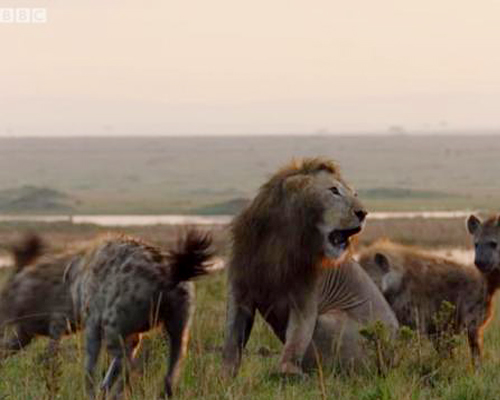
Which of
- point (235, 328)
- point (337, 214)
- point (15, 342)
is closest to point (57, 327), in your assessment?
point (15, 342)

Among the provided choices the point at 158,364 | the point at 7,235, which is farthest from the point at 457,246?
the point at 158,364

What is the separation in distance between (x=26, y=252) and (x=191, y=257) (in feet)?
5.37

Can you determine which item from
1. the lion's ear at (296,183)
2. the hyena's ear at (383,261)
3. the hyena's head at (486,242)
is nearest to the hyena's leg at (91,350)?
the lion's ear at (296,183)

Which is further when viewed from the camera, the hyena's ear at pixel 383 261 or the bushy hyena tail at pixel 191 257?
the hyena's ear at pixel 383 261

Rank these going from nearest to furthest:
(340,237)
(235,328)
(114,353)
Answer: (114,353)
(340,237)
(235,328)

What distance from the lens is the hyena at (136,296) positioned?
661 cm

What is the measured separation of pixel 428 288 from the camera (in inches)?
386

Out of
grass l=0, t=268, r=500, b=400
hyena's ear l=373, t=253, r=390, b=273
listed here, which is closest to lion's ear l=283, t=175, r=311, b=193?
grass l=0, t=268, r=500, b=400

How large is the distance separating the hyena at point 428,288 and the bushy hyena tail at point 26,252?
2806 millimetres

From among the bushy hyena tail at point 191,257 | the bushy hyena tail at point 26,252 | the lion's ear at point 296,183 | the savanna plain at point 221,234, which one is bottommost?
the savanna plain at point 221,234

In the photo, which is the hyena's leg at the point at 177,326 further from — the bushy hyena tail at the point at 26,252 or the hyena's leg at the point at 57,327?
the bushy hyena tail at the point at 26,252

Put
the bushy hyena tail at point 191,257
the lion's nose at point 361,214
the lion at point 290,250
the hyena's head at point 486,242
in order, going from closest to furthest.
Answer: the bushy hyena tail at point 191,257, the lion's nose at point 361,214, the lion at point 290,250, the hyena's head at point 486,242

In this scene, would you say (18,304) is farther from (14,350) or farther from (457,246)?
(457,246)

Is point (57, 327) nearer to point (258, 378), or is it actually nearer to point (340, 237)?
point (258, 378)
